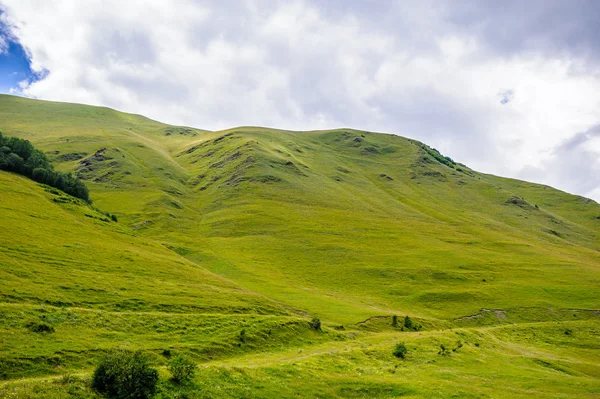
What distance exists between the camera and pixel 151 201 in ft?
451

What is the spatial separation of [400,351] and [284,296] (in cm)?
3081

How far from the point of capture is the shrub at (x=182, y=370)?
78.1ft

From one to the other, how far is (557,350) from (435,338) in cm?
2290

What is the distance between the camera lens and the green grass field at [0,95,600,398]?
30344 millimetres

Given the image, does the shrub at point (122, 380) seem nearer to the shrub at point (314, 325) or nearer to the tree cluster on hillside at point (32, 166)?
the shrub at point (314, 325)

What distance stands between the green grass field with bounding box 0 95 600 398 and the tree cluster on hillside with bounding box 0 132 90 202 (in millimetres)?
10901

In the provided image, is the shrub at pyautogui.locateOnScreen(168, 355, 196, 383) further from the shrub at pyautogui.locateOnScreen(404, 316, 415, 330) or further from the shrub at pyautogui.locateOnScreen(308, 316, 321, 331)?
the shrub at pyautogui.locateOnScreen(404, 316, 415, 330)

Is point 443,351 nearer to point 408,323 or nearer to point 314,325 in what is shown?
point 314,325

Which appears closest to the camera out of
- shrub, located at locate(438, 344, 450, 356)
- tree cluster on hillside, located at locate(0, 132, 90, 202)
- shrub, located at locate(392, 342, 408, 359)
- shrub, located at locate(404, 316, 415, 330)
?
shrub, located at locate(392, 342, 408, 359)

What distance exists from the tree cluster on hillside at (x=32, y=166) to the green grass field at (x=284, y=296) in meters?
10.9

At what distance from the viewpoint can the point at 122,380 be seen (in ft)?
67.8

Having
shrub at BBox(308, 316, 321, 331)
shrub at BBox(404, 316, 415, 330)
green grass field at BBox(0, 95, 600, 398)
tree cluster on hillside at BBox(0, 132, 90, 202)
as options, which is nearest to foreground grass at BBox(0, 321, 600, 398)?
green grass field at BBox(0, 95, 600, 398)

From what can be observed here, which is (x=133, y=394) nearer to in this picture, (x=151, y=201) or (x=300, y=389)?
(x=300, y=389)

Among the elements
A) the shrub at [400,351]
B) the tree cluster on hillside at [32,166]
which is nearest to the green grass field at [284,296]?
the shrub at [400,351]
